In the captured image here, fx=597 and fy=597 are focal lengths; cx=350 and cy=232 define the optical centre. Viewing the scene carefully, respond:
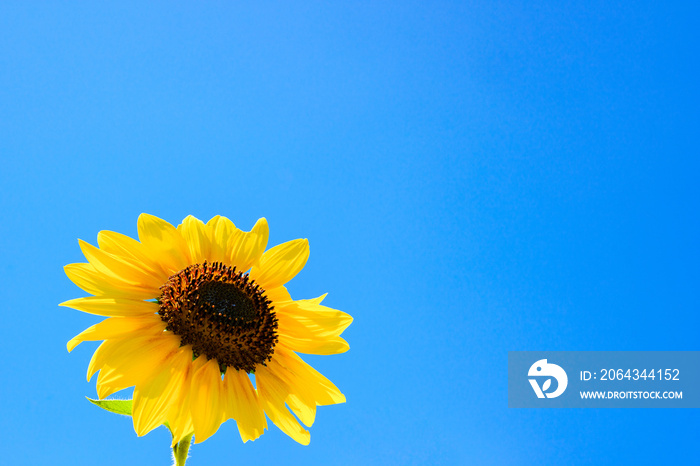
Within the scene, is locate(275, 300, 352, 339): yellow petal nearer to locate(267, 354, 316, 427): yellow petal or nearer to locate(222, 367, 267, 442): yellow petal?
locate(267, 354, 316, 427): yellow petal

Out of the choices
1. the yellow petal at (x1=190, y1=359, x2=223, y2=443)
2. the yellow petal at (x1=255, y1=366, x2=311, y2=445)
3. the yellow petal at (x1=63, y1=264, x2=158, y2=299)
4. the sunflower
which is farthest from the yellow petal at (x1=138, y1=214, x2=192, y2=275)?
→ the yellow petal at (x1=255, y1=366, x2=311, y2=445)

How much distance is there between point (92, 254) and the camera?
261cm

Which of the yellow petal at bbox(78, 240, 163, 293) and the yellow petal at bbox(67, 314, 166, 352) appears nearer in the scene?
the yellow petal at bbox(67, 314, 166, 352)

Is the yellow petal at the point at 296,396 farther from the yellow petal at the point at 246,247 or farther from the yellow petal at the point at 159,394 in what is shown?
the yellow petal at the point at 246,247

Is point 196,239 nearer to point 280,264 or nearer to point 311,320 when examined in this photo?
point 280,264

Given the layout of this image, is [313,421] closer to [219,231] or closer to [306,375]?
[306,375]

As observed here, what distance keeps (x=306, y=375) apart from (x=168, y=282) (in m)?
0.79

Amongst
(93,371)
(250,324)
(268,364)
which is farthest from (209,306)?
(93,371)

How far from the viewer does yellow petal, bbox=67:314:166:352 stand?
2301mm

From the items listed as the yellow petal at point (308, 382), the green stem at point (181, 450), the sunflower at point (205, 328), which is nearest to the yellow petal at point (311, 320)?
the sunflower at point (205, 328)

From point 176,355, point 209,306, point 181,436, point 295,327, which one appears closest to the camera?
point 181,436

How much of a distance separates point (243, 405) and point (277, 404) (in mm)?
172

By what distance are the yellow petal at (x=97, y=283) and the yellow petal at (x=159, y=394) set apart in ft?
1.16

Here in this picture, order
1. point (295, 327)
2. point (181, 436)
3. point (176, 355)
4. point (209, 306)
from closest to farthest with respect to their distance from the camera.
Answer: point (181, 436) → point (176, 355) → point (209, 306) → point (295, 327)
